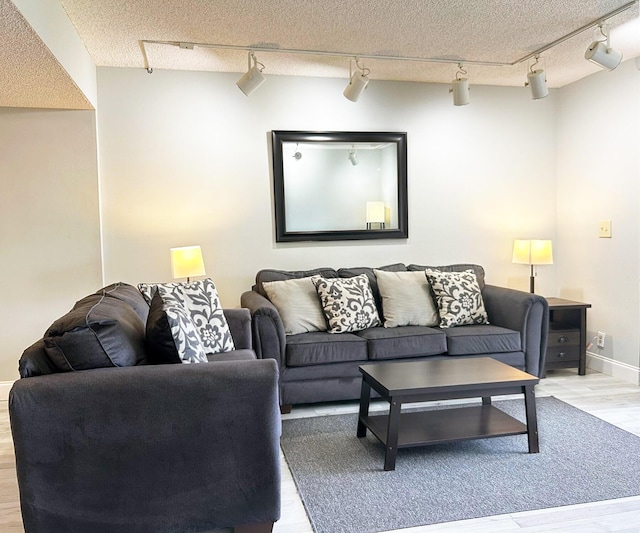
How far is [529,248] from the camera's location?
4.27m

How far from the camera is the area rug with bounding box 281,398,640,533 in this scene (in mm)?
2113

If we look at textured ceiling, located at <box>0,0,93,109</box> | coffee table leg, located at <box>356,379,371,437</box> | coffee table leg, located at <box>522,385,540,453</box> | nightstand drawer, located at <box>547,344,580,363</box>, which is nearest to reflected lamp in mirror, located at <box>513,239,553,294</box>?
nightstand drawer, located at <box>547,344,580,363</box>

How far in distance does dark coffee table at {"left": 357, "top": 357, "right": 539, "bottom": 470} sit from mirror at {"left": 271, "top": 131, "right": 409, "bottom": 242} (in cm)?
161

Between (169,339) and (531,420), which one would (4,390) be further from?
(531,420)

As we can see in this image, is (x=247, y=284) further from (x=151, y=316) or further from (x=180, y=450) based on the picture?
(x=180, y=450)

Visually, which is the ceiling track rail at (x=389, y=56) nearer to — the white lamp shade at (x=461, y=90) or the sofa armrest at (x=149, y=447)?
the white lamp shade at (x=461, y=90)

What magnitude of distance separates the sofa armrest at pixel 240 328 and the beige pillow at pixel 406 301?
1055 mm

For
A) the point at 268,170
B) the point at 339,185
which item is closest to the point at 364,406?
the point at 339,185

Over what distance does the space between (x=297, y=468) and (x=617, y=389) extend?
98.3 inches

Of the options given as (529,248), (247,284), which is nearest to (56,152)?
(247,284)

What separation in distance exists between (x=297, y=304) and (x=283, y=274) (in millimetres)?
412

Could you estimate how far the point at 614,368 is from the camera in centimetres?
399

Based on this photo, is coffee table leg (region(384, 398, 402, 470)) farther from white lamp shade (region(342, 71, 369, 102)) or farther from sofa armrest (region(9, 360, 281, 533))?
white lamp shade (region(342, 71, 369, 102))

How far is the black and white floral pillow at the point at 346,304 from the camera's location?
3.54m
